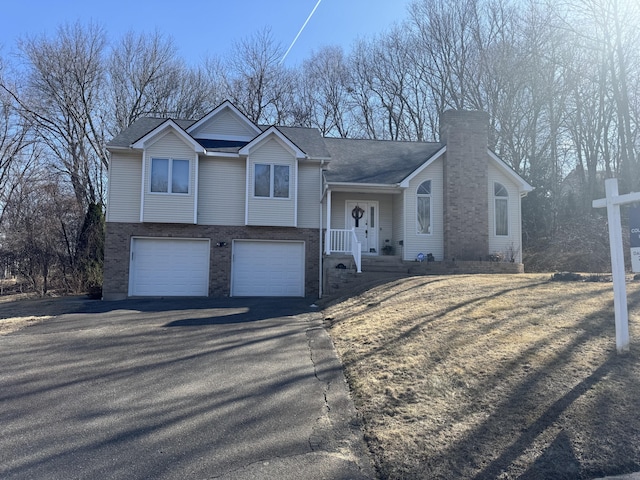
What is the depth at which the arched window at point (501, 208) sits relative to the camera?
16.5 meters

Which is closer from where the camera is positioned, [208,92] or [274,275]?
[274,275]

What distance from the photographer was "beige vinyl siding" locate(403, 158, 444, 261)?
52.2 ft

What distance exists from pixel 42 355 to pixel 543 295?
Answer: 8.57m

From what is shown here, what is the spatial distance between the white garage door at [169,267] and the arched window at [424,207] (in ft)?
26.6

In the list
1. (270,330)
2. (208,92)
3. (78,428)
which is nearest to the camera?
(78,428)

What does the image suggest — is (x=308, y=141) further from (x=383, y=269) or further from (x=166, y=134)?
(x=383, y=269)

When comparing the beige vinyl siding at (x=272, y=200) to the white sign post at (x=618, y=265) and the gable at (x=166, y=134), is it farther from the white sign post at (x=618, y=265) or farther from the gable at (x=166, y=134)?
the white sign post at (x=618, y=265)

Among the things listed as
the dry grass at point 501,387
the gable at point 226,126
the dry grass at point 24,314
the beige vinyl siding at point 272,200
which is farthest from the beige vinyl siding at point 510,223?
Answer: the dry grass at point 24,314

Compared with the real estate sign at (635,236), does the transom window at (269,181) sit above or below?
above

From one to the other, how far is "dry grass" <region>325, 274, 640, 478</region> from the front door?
933 cm

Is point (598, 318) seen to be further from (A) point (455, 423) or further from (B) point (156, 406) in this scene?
(B) point (156, 406)

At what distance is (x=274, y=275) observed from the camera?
16625 millimetres

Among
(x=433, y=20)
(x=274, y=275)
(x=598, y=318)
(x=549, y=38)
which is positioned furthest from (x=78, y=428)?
(x=433, y=20)

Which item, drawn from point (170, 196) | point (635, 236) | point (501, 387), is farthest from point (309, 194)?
point (501, 387)
